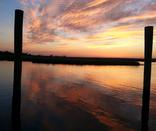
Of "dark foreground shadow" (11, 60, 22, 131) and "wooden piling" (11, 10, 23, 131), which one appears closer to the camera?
"wooden piling" (11, 10, 23, 131)

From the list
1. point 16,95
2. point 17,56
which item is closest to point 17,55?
point 17,56

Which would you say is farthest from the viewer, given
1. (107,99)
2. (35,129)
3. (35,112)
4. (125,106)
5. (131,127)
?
(107,99)

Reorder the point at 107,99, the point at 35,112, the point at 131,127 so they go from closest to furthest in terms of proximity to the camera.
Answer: the point at 131,127 < the point at 35,112 < the point at 107,99

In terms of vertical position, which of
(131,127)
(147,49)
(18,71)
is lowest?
(131,127)

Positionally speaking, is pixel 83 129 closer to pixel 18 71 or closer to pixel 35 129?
pixel 35 129

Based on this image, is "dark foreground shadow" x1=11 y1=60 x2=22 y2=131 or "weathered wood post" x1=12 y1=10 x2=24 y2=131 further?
"dark foreground shadow" x1=11 y1=60 x2=22 y2=131

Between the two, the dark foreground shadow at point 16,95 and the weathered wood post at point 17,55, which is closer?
the weathered wood post at point 17,55

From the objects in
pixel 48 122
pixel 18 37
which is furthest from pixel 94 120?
pixel 18 37

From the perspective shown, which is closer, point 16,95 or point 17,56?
point 17,56

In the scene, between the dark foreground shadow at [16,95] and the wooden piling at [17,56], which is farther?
the dark foreground shadow at [16,95]

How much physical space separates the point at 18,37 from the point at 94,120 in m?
5.47

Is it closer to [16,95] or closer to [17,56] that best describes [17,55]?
[17,56]

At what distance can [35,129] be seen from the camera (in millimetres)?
9492

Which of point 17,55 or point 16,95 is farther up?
point 17,55
